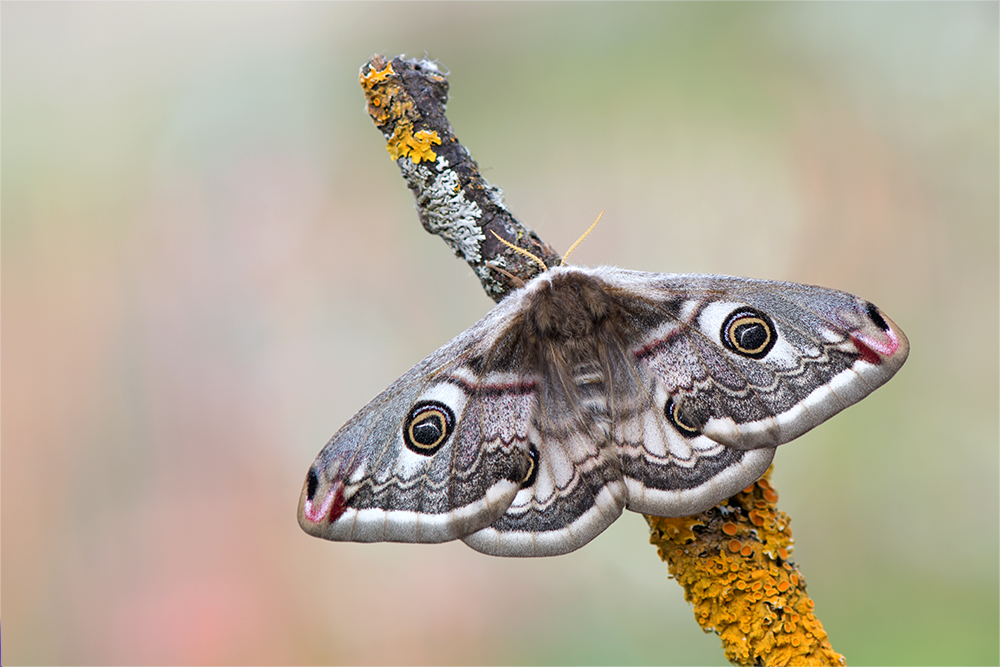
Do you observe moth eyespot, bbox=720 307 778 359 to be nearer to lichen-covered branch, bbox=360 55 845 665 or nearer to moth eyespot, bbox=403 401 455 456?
lichen-covered branch, bbox=360 55 845 665

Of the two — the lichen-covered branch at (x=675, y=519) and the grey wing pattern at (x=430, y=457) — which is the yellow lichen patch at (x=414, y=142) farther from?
the grey wing pattern at (x=430, y=457)

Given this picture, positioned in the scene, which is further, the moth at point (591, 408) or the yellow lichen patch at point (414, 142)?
the yellow lichen patch at point (414, 142)

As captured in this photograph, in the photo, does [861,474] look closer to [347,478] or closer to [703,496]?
[703,496]

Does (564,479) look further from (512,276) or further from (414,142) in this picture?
(414,142)

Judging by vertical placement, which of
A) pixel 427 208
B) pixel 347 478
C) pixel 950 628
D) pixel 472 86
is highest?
pixel 472 86

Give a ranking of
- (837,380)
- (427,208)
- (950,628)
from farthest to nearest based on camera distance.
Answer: (950,628)
(427,208)
(837,380)

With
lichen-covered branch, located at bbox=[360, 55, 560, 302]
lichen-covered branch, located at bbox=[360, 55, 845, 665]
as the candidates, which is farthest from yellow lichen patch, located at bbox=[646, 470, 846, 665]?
lichen-covered branch, located at bbox=[360, 55, 560, 302]

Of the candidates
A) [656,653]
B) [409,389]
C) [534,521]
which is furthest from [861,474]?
A: [409,389]

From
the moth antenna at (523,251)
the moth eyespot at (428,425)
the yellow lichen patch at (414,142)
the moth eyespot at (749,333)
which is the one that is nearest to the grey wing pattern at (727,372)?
the moth eyespot at (749,333)

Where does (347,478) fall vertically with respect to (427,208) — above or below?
below
